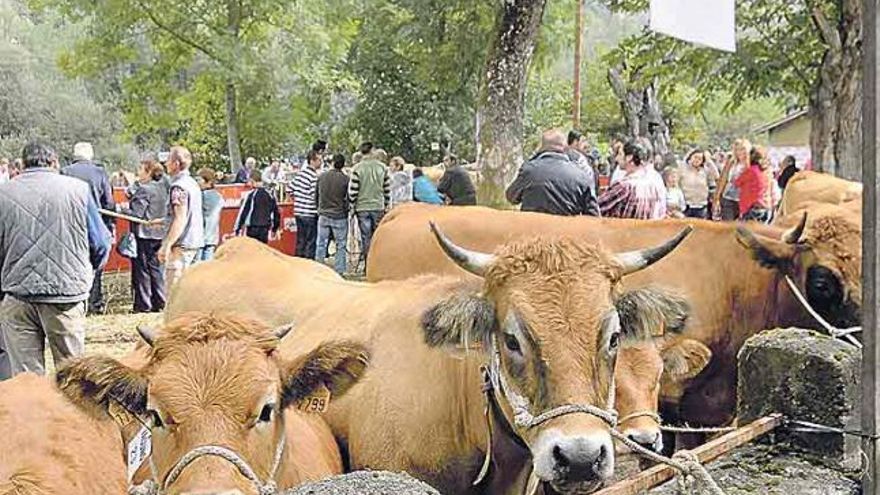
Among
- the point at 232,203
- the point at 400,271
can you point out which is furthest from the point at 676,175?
the point at 400,271

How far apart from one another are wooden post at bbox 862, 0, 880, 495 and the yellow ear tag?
186 cm

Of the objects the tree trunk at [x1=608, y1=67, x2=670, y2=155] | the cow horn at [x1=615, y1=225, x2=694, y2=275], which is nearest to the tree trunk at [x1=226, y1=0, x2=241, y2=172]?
the tree trunk at [x1=608, y1=67, x2=670, y2=155]

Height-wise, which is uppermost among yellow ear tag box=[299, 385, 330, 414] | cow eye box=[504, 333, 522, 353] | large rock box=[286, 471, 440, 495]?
cow eye box=[504, 333, 522, 353]

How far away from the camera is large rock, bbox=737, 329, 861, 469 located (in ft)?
13.6

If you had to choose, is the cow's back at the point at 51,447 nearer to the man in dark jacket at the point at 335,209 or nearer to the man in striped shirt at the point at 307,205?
the man in dark jacket at the point at 335,209

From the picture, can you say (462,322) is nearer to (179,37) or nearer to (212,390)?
(212,390)

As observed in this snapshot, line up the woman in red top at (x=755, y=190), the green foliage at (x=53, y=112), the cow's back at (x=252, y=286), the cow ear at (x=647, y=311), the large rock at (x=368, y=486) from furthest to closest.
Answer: the green foliage at (x=53, y=112), the woman in red top at (x=755, y=190), the cow's back at (x=252, y=286), the cow ear at (x=647, y=311), the large rock at (x=368, y=486)

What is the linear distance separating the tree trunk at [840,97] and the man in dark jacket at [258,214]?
25.6ft

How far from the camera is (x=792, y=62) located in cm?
1741

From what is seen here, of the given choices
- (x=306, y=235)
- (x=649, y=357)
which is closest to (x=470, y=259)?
(x=649, y=357)

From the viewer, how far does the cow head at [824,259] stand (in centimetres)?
652

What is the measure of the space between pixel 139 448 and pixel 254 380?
117 centimetres

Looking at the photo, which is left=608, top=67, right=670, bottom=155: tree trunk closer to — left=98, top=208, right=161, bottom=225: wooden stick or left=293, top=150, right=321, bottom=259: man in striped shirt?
left=293, top=150, right=321, bottom=259: man in striped shirt

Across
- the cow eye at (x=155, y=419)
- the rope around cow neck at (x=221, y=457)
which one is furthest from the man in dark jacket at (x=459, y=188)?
the rope around cow neck at (x=221, y=457)
